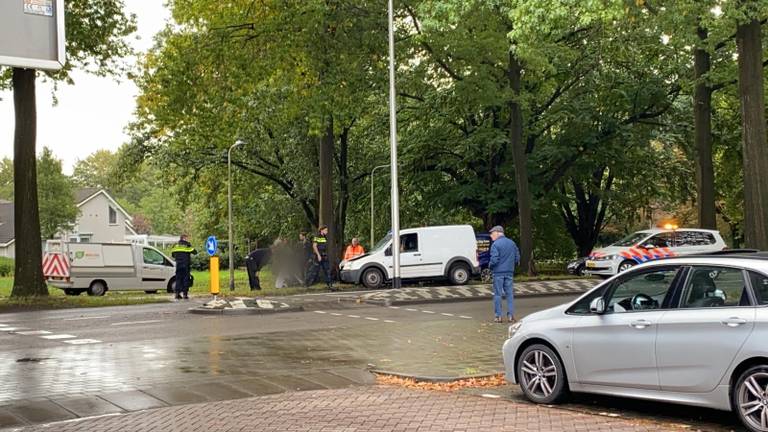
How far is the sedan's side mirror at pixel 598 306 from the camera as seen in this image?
26.3 ft

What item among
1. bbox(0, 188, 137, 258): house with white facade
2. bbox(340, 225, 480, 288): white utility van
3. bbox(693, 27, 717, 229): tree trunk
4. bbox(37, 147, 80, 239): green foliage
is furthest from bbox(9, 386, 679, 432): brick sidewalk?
bbox(0, 188, 137, 258): house with white facade

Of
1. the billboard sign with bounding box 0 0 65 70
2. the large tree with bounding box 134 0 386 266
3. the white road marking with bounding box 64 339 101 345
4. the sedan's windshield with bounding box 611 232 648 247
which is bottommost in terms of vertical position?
the white road marking with bounding box 64 339 101 345

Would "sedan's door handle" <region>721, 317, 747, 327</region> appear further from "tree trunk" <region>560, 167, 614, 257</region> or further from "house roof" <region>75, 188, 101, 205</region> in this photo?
"house roof" <region>75, 188, 101, 205</region>

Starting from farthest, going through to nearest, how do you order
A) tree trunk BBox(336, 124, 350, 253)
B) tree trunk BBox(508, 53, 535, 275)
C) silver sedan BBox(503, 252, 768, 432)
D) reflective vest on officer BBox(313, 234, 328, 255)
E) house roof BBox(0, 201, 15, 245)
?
1. house roof BBox(0, 201, 15, 245)
2. tree trunk BBox(336, 124, 350, 253)
3. tree trunk BBox(508, 53, 535, 275)
4. reflective vest on officer BBox(313, 234, 328, 255)
5. silver sedan BBox(503, 252, 768, 432)

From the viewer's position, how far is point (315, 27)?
86.1ft

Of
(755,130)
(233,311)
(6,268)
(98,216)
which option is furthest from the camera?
(98,216)

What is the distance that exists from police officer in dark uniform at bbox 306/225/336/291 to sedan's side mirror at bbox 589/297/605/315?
58.5 ft

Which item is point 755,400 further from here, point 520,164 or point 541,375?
point 520,164

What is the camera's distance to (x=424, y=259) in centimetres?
2727

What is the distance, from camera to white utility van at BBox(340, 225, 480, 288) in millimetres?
26875

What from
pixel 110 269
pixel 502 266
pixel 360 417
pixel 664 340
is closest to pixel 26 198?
pixel 110 269

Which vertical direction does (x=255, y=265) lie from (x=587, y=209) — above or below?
below

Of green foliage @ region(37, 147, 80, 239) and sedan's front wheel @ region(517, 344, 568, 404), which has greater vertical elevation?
green foliage @ region(37, 147, 80, 239)

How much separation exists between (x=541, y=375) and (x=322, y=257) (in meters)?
18.3
